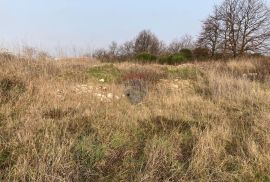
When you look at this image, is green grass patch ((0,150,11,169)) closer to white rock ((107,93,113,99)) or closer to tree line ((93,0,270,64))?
white rock ((107,93,113,99))

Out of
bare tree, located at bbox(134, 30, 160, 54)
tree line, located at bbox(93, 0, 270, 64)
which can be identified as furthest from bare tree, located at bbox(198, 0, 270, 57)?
bare tree, located at bbox(134, 30, 160, 54)

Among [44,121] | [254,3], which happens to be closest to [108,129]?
[44,121]

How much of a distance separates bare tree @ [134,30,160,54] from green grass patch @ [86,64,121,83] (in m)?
26.6

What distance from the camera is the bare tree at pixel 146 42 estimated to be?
38.4 m

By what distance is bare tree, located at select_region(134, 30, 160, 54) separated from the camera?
126 ft

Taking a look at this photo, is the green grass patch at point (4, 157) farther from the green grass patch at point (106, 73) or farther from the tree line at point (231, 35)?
the tree line at point (231, 35)

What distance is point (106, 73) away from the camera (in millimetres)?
11133

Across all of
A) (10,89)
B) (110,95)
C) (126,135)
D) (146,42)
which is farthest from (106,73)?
(146,42)

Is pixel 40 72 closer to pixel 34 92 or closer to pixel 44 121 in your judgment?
pixel 34 92

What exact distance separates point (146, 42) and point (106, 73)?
28484 mm

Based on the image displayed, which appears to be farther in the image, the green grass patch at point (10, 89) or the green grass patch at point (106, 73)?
the green grass patch at point (106, 73)

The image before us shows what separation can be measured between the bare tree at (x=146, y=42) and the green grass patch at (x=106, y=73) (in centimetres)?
2663

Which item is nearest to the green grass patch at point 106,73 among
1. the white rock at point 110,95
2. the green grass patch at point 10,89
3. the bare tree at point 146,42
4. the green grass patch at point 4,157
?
the white rock at point 110,95

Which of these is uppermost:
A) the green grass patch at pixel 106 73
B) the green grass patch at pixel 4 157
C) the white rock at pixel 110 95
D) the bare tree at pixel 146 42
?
the bare tree at pixel 146 42
